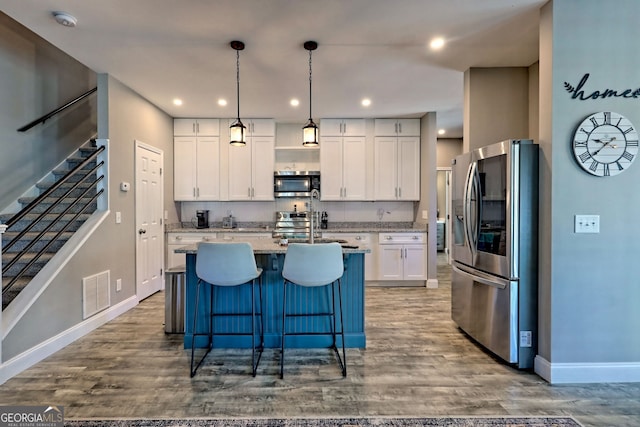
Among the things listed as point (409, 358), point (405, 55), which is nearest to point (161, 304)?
point (409, 358)

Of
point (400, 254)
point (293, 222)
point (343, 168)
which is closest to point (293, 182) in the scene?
point (293, 222)

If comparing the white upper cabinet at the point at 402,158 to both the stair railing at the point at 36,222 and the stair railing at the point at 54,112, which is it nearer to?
the stair railing at the point at 36,222

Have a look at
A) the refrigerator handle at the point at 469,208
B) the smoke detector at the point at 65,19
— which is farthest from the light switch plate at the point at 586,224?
the smoke detector at the point at 65,19

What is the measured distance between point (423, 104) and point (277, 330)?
12.0ft

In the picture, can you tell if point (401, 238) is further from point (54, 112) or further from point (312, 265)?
point (54, 112)

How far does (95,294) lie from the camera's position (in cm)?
334

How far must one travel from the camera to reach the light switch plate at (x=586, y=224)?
91.8 inches

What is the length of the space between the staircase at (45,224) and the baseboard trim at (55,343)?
45 centimetres

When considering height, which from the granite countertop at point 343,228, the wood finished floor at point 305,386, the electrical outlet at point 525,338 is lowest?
the wood finished floor at point 305,386

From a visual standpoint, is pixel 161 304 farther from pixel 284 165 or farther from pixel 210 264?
pixel 284 165

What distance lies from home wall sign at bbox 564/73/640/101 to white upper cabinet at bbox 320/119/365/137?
10.9 ft

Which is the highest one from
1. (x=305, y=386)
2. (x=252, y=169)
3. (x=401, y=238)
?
(x=252, y=169)

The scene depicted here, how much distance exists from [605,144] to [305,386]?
2750 millimetres

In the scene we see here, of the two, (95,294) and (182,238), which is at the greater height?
(182,238)
